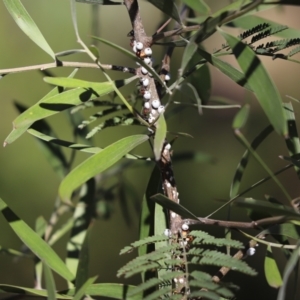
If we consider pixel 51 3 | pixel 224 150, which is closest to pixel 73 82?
pixel 224 150

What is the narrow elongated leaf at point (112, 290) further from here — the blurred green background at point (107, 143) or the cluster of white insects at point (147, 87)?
the blurred green background at point (107, 143)

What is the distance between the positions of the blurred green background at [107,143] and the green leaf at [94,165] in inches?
16.7

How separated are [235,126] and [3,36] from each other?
3.01 feet

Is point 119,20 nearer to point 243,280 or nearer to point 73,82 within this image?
point 243,280

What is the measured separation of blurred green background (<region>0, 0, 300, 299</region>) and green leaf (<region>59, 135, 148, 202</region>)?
0.42 meters

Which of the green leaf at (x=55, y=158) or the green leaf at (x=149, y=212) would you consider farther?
the green leaf at (x=55, y=158)

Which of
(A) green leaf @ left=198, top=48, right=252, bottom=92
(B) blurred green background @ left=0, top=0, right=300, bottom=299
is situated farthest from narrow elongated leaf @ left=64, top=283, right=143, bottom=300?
(B) blurred green background @ left=0, top=0, right=300, bottom=299

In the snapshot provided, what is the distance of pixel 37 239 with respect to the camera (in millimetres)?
338

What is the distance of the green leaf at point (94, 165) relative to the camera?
25 cm

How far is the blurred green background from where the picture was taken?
819mm

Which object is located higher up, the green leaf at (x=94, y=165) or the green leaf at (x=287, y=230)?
the green leaf at (x=94, y=165)

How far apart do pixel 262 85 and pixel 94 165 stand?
3.8 inches

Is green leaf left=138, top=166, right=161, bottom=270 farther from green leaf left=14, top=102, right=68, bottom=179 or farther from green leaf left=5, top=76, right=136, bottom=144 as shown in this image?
green leaf left=14, top=102, right=68, bottom=179

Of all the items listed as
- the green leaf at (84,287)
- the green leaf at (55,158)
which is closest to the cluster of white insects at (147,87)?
the green leaf at (84,287)
